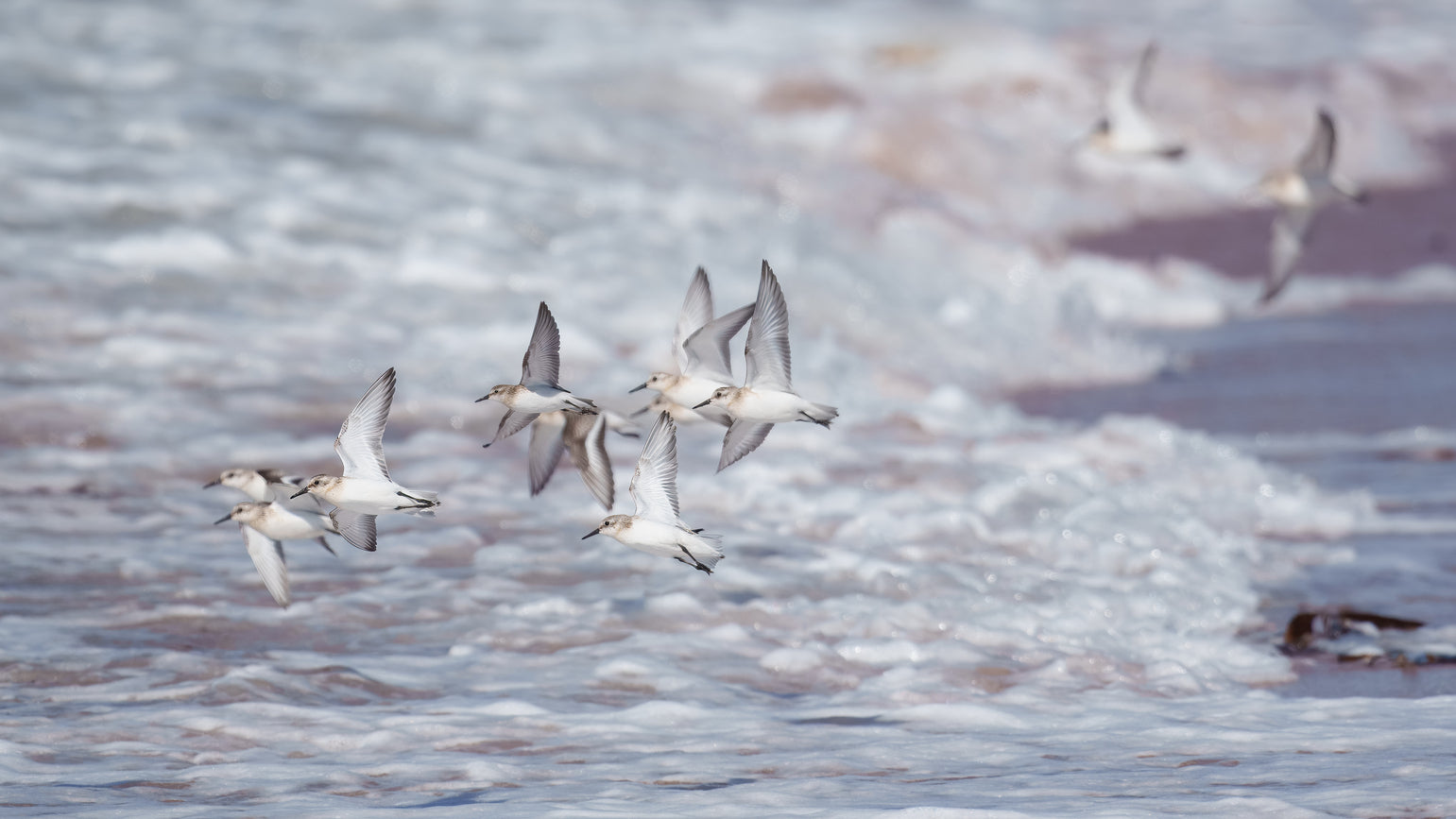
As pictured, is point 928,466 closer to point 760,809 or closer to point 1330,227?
point 760,809

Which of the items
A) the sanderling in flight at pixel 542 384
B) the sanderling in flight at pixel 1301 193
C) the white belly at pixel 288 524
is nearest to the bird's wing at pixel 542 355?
the sanderling in flight at pixel 542 384

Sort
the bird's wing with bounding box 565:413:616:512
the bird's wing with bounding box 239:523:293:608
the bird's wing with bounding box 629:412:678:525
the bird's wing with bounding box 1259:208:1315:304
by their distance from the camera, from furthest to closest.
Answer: the bird's wing with bounding box 1259:208:1315:304 < the bird's wing with bounding box 565:413:616:512 < the bird's wing with bounding box 239:523:293:608 < the bird's wing with bounding box 629:412:678:525

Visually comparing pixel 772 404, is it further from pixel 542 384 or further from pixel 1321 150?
pixel 1321 150

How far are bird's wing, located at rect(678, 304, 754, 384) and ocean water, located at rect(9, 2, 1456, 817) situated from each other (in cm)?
97

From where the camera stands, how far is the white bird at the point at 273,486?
4.57 meters

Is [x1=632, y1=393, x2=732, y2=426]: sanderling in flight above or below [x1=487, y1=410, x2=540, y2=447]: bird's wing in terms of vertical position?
above

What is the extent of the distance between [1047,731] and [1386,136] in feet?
43.4

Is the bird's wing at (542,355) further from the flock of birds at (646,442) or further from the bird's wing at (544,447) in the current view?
the bird's wing at (544,447)

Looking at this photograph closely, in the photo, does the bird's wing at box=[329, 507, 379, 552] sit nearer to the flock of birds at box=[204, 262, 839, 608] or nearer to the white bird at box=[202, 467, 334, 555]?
the flock of birds at box=[204, 262, 839, 608]

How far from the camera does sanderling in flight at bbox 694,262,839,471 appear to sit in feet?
14.3

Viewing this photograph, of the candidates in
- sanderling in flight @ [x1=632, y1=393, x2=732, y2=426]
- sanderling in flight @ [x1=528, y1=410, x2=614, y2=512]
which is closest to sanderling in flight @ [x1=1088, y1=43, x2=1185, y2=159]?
sanderling in flight @ [x1=632, y1=393, x2=732, y2=426]

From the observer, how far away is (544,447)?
4.98 metres

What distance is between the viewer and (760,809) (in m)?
3.85

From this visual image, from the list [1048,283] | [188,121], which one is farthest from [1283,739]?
[188,121]
